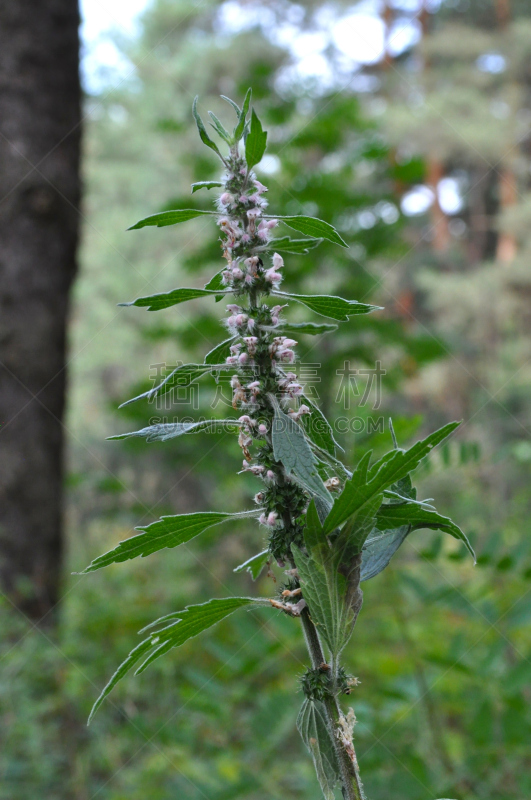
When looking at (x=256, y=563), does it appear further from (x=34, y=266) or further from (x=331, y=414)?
(x=34, y=266)

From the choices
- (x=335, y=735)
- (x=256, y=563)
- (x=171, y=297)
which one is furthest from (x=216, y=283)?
(x=335, y=735)

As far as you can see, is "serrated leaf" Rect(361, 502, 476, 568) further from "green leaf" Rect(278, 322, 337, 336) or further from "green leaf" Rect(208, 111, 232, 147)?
"green leaf" Rect(208, 111, 232, 147)

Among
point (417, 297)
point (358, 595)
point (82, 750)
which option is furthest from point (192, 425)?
point (417, 297)

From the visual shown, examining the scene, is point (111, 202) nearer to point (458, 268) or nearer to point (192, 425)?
point (458, 268)

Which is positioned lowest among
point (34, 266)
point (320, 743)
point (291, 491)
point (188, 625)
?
point (320, 743)

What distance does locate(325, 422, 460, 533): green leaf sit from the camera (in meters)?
0.49

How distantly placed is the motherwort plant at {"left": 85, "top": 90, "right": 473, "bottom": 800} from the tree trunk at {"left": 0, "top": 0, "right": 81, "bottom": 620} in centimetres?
286

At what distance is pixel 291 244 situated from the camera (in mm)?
665

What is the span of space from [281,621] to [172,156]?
15.5 metres

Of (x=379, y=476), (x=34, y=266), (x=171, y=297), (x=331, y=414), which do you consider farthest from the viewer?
(x=34, y=266)

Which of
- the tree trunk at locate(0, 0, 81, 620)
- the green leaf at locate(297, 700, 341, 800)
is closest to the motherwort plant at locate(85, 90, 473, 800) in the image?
the green leaf at locate(297, 700, 341, 800)

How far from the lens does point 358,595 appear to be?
55cm

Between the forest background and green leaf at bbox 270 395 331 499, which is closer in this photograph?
green leaf at bbox 270 395 331 499

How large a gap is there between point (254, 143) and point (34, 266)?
9.98ft
